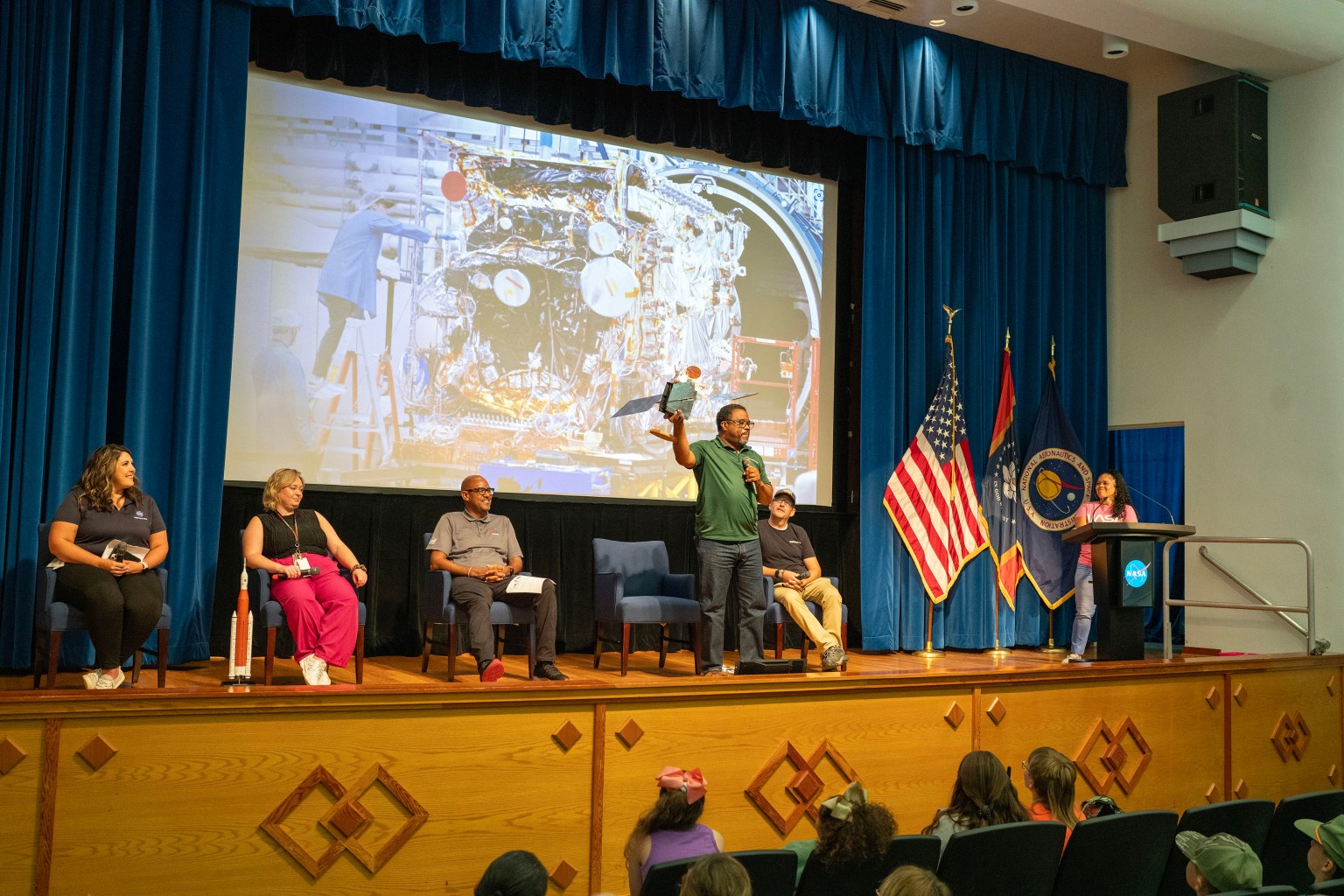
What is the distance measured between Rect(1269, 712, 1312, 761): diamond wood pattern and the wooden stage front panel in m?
1.03

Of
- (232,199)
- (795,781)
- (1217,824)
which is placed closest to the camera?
(1217,824)

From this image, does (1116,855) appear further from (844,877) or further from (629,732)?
(629,732)

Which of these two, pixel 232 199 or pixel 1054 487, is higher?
pixel 232 199

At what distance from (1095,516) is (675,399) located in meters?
3.28

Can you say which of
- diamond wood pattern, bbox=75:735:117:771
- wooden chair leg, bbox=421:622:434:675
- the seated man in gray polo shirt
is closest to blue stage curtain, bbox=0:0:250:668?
wooden chair leg, bbox=421:622:434:675

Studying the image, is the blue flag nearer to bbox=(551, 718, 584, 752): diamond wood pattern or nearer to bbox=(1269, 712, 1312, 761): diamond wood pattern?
bbox=(1269, 712, 1312, 761): diamond wood pattern

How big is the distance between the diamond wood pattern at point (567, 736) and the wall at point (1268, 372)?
546 cm

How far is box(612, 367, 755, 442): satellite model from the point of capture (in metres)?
5.05

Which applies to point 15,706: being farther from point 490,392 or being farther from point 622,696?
point 490,392

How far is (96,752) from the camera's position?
292 centimetres

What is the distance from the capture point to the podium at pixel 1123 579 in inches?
222

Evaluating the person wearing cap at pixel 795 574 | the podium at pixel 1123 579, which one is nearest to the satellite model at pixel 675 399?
the person wearing cap at pixel 795 574

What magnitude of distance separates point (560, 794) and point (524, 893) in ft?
5.00

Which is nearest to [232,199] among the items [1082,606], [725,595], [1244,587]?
[725,595]
